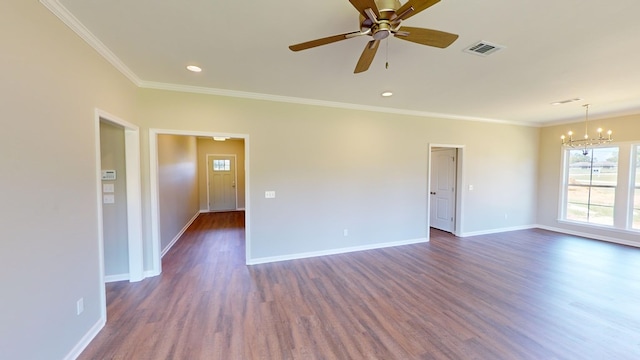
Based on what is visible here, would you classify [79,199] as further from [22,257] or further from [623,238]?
[623,238]

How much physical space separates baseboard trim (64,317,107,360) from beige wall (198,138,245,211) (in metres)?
6.62

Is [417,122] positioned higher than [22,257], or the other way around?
[417,122]

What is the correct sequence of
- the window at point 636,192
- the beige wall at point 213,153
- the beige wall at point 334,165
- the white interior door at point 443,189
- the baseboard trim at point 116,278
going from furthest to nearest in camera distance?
the beige wall at point 213,153 → the white interior door at point 443,189 → the window at point 636,192 → the beige wall at point 334,165 → the baseboard trim at point 116,278

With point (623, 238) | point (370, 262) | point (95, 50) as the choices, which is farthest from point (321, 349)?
point (623, 238)

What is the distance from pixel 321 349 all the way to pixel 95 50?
343cm

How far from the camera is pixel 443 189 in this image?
19.6 ft

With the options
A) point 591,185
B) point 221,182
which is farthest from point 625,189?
point 221,182

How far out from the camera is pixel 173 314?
254 cm

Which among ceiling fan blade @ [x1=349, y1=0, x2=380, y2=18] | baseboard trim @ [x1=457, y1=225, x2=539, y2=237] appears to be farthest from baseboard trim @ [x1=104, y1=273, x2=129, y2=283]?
baseboard trim @ [x1=457, y1=225, x2=539, y2=237]

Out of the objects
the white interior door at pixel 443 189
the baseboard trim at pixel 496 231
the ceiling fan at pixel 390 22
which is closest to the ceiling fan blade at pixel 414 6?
the ceiling fan at pixel 390 22

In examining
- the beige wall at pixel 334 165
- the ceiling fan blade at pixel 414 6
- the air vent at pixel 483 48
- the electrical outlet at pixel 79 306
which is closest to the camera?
the ceiling fan blade at pixel 414 6

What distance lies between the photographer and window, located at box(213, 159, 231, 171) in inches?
349

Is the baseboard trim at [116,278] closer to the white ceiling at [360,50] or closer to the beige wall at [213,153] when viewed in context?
the white ceiling at [360,50]

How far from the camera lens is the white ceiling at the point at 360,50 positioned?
71.7 inches
